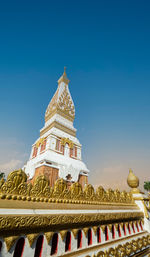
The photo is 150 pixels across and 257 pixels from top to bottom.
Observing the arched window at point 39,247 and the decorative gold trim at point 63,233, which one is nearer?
the arched window at point 39,247

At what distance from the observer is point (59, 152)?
35.9 ft

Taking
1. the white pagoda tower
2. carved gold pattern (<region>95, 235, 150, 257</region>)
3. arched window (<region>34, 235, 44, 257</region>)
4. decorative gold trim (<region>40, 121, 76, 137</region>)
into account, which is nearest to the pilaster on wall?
the white pagoda tower

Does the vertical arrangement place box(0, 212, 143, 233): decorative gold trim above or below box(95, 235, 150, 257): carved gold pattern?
above

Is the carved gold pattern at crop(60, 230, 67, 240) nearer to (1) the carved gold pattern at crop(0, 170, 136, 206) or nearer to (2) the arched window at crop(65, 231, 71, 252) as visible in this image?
(2) the arched window at crop(65, 231, 71, 252)

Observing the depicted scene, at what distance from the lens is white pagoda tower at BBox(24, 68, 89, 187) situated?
9422mm

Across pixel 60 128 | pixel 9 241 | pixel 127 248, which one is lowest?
pixel 127 248

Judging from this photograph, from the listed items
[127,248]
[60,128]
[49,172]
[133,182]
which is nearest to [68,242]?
[127,248]

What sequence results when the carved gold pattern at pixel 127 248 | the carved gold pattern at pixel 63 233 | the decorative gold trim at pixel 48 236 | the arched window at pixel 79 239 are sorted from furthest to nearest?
the carved gold pattern at pixel 127 248 < the arched window at pixel 79 239 < the carved gold pattern at pixel 63 233 < the decorative gold trim at pixel 48 236

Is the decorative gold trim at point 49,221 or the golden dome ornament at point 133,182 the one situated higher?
the golden dome ornament at point 133,182

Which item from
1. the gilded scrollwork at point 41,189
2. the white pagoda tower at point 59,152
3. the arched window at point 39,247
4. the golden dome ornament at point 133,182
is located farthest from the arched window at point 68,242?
the white pagoda tower at point 59,152

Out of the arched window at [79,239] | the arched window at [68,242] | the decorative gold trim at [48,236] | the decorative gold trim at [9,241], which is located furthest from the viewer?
the arched window at [79,239]

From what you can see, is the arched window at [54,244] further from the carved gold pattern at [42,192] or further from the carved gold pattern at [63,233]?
the carved gold pattern at [42,192]

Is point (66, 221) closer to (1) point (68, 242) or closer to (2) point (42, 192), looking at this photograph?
(1) point (68, 242)

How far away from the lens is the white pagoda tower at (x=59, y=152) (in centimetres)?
942
